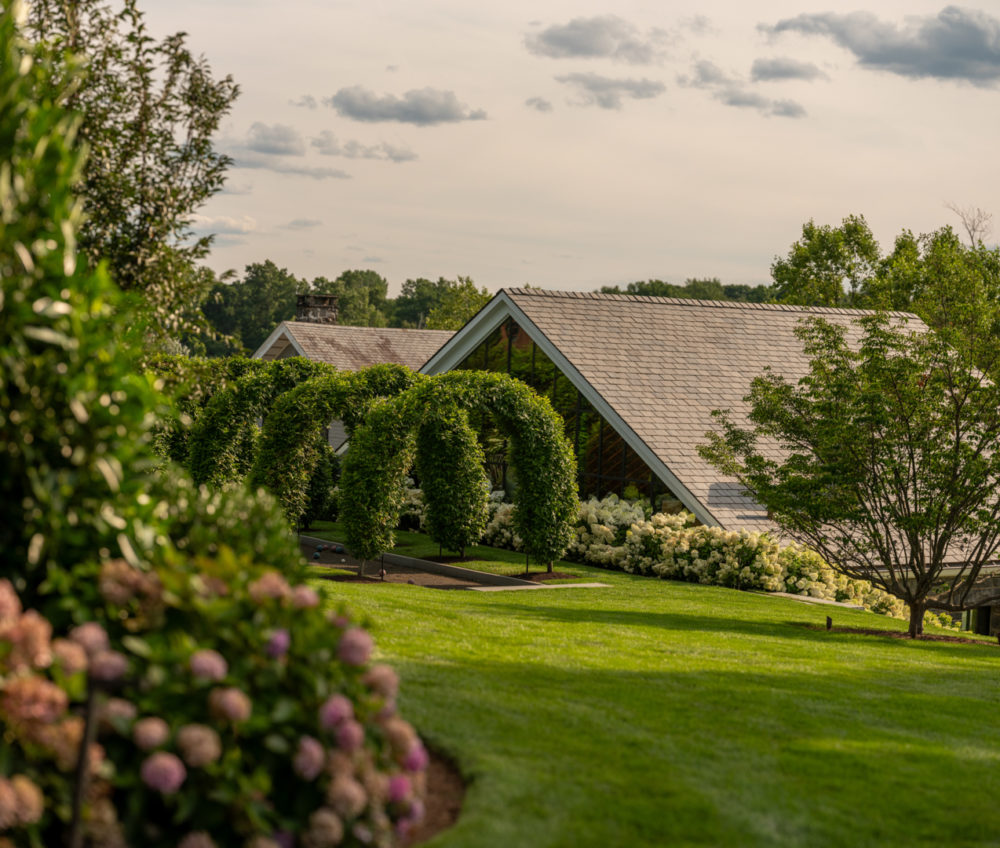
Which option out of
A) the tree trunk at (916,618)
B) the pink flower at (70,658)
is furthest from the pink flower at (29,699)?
the tree trunk at (916,618)

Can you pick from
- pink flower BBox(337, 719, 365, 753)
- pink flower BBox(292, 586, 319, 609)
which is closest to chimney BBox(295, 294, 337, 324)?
pink flower BBox(292, 586, 319, 609)

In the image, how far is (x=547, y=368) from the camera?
84.8 ft

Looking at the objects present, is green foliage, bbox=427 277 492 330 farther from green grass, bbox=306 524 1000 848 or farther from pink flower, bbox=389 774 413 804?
pink flower, bbox=389 774 413 804

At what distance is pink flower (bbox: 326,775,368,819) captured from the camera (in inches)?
178

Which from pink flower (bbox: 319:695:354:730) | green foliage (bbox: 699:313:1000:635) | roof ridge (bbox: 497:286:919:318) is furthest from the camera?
roof ridge (bbox: 497:286:919:318)

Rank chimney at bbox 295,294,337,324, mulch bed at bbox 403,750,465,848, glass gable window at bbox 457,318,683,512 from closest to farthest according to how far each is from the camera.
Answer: mulch bed at bbox 403,750,465,848 < glass gable window at bbox 457,318,683,512 < chimney at bbox 295,294,337,324

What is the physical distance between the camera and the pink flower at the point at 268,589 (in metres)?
4.84

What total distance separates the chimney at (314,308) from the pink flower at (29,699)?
4393 centimetres

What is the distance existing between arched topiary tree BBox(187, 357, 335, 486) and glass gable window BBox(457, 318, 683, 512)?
5.55 meters

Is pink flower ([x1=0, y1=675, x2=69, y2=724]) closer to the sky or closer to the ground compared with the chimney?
closer to the ground

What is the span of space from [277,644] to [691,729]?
4.14 metres

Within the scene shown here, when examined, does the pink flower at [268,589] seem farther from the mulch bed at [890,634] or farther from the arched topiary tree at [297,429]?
the arched topiary tree at [297,429]

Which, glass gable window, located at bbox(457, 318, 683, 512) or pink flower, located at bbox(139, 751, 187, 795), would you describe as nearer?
pink flower, located at bbox(139, 751, 187, 795)

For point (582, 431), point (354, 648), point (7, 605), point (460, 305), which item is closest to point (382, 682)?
point (354, 648)
